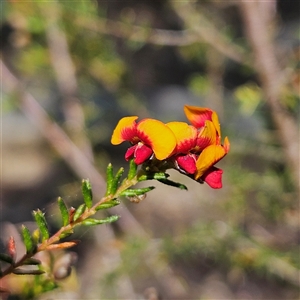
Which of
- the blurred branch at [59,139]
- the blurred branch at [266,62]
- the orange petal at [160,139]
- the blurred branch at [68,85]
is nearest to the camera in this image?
the orange petal at [160,139]

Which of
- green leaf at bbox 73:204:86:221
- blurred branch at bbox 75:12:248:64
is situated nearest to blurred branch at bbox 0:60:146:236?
blurred branch at bbox 75:12:248:64

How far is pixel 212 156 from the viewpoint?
1.05 feet

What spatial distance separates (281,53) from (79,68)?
64 centimetres

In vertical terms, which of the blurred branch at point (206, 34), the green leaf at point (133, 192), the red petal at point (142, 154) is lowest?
the green leaf at point (133, 192)

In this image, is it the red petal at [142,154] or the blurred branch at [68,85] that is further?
the blurred branch at [68,85]

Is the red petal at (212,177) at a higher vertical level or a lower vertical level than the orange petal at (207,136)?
lower

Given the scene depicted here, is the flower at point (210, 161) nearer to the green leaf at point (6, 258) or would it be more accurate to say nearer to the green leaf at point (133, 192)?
the green leaf at point (133, 192)

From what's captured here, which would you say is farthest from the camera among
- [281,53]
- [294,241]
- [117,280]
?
[294,241]

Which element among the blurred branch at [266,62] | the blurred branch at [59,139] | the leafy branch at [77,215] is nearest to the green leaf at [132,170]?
the leafy branch at [77,215]

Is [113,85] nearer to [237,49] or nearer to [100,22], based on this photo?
→ [100,22]

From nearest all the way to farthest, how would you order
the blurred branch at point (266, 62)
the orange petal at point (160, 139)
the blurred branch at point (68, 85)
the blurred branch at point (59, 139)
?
the orange petal at point (160, 139)
the blurred branch at point (266, 62)
the blurred branch at point (59, 139)
the blurred branch at point (68, 85)

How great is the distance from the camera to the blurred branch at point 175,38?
3.32 ft

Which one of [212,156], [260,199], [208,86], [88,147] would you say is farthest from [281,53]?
[212,156]

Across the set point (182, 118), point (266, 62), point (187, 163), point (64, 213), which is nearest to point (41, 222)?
point (64, 213)
